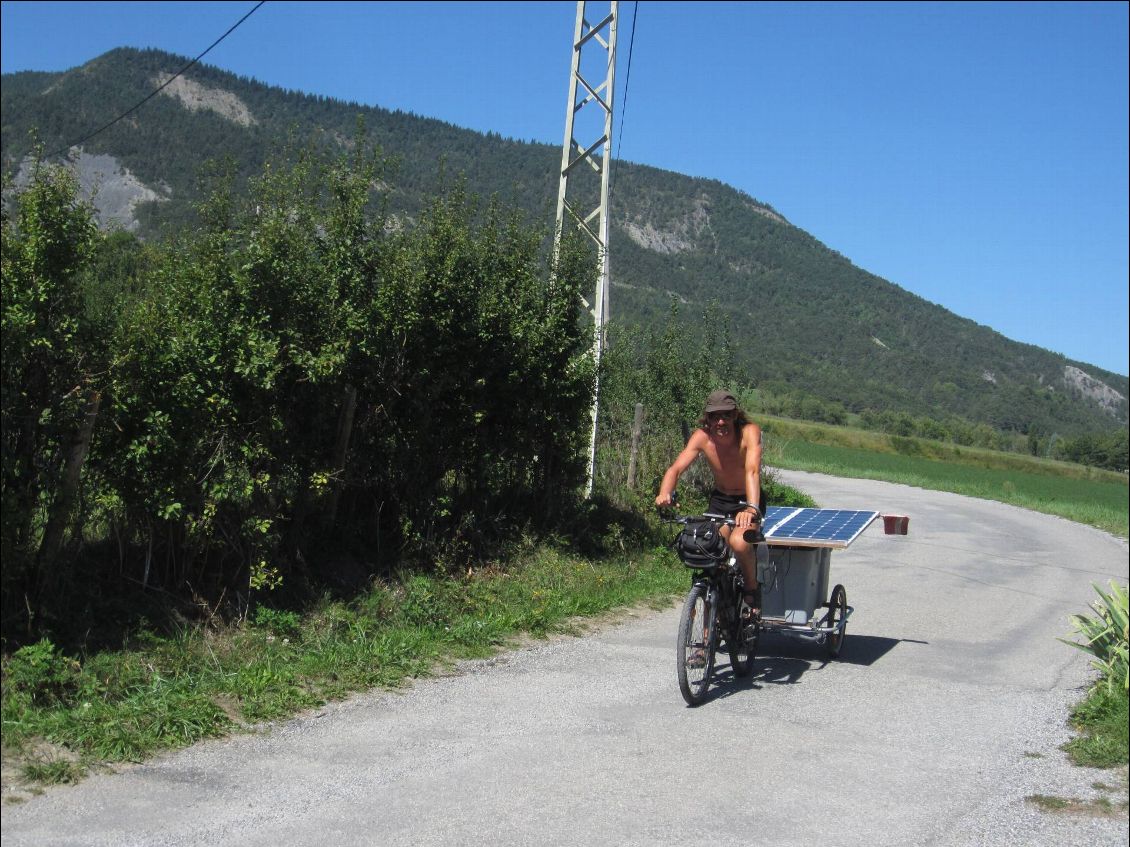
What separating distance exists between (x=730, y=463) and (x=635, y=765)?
274 centimetres

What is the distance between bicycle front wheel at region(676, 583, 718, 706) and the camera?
6.77 metres

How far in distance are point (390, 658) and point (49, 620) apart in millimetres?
2202

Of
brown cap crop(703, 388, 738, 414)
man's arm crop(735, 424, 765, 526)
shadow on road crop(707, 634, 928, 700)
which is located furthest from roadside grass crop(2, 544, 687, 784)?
brown cap crop(703, 388, 738, 414)

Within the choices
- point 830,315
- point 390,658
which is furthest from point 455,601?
point 830,315

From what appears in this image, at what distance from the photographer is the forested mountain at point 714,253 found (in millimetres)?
119312

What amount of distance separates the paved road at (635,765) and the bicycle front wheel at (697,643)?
18 cm

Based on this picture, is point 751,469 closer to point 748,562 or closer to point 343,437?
point 748,562

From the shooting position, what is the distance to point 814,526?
29.4 feet

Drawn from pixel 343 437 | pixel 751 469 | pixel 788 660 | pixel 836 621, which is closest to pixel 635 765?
pixel 751 469

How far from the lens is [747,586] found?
24.8 feet

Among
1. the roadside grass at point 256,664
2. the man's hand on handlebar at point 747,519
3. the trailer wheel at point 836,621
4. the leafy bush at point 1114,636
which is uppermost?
the man's hand on handlebar at point 747,519

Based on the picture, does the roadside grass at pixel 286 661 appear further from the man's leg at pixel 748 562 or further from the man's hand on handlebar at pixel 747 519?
the man's hand on handlebar at pixel 747 519

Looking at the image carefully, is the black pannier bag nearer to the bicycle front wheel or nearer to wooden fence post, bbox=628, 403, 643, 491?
the bicycle front wheel

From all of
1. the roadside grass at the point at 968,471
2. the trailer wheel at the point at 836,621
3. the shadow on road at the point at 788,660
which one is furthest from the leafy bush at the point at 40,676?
the roadside grass at the point at 968,471
